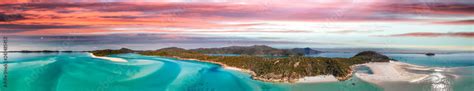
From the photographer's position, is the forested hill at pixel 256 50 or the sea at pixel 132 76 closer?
the sea at pixel 132 76

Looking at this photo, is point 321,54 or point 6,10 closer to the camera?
point 6,10

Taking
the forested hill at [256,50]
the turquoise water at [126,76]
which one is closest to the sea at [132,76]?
the turquoise water at [126,76]

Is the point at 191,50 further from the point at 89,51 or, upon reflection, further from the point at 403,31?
the point at 403,31

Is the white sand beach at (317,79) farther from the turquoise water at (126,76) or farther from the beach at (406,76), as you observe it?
the beach at (406,76)

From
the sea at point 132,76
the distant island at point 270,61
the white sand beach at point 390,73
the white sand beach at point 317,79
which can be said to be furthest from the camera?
the white sand beach at point 390,73

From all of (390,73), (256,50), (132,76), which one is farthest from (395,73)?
(132,76)

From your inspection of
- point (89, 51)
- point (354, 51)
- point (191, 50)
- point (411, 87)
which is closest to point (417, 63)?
point (411, 87)

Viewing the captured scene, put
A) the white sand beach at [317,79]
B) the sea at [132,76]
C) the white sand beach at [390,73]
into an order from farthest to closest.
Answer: the white sand beach at [390,73] → the white sand beach at [317,79] → the sea at [132,76]

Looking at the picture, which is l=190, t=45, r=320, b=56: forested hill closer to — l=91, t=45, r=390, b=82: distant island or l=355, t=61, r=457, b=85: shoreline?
l=91, t=45, r=390, b=82: distant island

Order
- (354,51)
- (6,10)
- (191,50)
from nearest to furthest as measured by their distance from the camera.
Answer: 1. (6,10)
2. (191,50)
3. (354,51)
